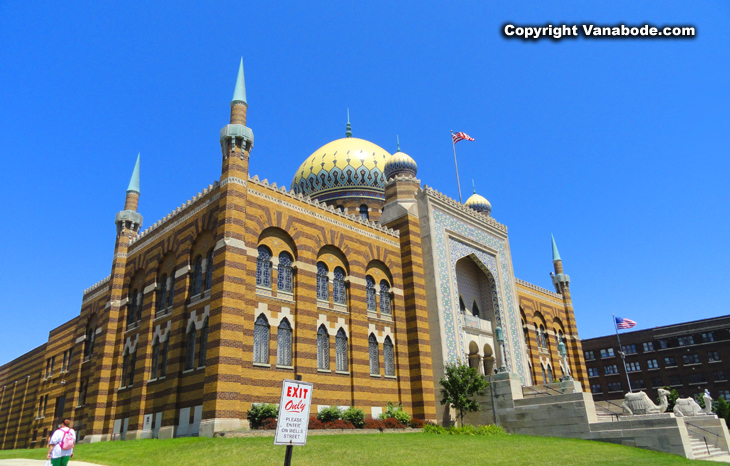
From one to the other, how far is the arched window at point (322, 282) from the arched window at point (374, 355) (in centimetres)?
364

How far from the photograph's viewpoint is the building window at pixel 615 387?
67.1 meters

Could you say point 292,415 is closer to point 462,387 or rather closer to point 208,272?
point 208,272

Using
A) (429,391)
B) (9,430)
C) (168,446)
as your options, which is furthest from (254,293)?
(9,430)

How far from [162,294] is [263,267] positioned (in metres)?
7.25

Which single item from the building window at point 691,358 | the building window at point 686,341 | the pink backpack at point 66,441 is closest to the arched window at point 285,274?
the pink backpack at point 66,441

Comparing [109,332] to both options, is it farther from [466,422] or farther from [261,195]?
[466,422]

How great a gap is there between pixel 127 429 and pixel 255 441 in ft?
39.1

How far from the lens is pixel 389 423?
85.3 feet

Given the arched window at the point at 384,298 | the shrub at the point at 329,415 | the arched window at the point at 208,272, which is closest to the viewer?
the shrub at the point at 329,415

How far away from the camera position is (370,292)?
30.4 metres

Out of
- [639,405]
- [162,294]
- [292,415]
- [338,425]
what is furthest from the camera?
[162,294]

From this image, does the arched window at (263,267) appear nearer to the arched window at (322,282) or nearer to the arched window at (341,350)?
the arched window at (322,282)

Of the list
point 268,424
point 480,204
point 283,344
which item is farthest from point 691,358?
point 268,424

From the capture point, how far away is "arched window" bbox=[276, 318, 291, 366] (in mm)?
24688
